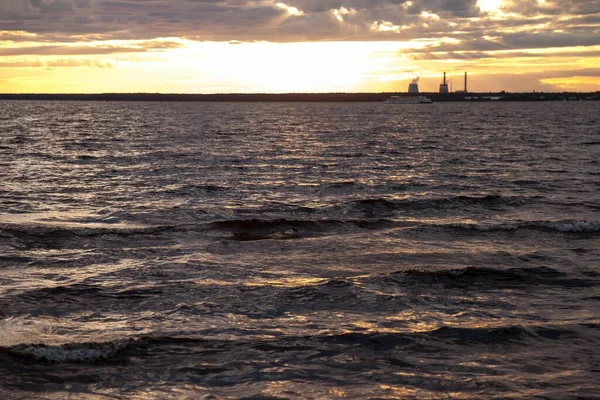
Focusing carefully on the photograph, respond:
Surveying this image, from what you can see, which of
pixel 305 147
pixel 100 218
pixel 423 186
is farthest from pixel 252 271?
pixel 305 147

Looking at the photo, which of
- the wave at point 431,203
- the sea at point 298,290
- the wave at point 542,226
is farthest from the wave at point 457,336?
the wave at point 431,203

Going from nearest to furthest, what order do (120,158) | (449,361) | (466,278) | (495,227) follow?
1. (449,361)
2. (466,278)
3. (495,227)
4. (120,158)

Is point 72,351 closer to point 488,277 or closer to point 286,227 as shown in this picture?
point 488,277

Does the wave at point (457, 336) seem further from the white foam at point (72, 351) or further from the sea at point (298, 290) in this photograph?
the white foam at point (72, 351)

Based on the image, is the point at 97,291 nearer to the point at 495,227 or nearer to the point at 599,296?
the point at 599,296

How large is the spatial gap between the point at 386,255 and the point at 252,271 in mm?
3310

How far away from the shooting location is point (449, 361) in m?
10.2

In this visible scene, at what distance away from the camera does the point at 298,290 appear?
539 inches

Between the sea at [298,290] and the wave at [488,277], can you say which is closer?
the sea at [298,290]

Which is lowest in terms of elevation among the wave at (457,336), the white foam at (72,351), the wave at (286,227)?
the wave at (457,336)

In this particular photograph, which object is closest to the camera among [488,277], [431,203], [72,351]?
[72,351]

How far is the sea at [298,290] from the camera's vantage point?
971 centimetres

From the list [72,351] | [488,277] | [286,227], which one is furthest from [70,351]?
[286,227]

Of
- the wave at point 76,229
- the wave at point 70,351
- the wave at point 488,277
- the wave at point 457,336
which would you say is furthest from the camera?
the wave at point 76,229
